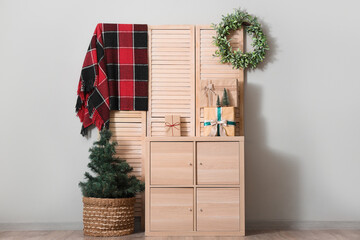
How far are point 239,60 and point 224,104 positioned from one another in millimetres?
365

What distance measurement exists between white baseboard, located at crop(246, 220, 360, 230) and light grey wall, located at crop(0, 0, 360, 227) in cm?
4

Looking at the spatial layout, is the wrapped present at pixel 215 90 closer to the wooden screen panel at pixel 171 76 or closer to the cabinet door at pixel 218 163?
the wooden screen panel at pixel 171 76

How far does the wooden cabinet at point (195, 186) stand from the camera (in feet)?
10.2

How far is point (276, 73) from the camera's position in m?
3.50

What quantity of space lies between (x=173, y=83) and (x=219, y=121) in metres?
0.49

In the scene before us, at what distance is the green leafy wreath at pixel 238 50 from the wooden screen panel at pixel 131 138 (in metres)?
0.75

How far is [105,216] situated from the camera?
10.2 ft

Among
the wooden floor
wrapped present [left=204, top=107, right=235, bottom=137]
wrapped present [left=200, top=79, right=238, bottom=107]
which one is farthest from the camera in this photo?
wrapped present [left=200, top=79, right=238, bottom=107]

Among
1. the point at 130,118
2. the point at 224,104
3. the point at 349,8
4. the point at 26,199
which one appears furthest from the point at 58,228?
the point at 349,8

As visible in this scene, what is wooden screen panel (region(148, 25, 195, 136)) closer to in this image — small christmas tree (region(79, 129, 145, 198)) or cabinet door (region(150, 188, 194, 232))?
small christmas tree (region(79, 129, 145, 198))

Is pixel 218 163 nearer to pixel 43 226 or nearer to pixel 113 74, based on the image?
pixel 113 74

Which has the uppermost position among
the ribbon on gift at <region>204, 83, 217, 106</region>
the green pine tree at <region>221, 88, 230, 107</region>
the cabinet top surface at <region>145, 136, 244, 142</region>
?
the ribbon on gift at <region>204, 83, 217, 106</region>

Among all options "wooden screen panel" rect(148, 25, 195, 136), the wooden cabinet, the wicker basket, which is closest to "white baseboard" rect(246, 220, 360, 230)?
the wooden cabinet

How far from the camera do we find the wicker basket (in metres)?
3.11
